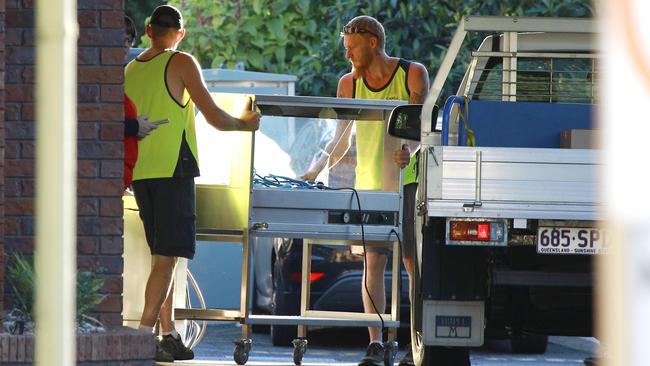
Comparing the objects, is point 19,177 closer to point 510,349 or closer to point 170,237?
point 170,237

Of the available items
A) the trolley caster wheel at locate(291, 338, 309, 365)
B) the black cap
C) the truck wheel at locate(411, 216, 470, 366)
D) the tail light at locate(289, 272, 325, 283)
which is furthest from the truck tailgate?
the tail light at locate(289, 272, 325, 283)

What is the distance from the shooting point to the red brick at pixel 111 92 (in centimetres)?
679

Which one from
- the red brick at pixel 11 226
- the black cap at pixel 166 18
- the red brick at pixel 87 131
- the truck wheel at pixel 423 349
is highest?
the black cap at pixel 166 18

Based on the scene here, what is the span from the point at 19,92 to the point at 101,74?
36 centimetres

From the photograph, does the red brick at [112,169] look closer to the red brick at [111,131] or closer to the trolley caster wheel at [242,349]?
the red brick at [111,131]

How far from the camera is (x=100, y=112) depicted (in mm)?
6797

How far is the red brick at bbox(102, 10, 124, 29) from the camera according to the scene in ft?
22.3

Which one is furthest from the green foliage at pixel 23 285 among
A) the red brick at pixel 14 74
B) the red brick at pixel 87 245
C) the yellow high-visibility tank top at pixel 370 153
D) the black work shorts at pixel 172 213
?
the yellow high-visibility tank top at pixel 370 153

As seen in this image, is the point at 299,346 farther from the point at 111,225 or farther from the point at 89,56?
the point at 89,56

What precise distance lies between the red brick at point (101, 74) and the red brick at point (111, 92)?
0.02 m

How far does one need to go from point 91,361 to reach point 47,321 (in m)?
3.27

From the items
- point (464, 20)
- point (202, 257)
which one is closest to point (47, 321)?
point (464, 20)

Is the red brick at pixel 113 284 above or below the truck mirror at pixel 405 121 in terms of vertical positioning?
below

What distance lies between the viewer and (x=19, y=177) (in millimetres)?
6688
